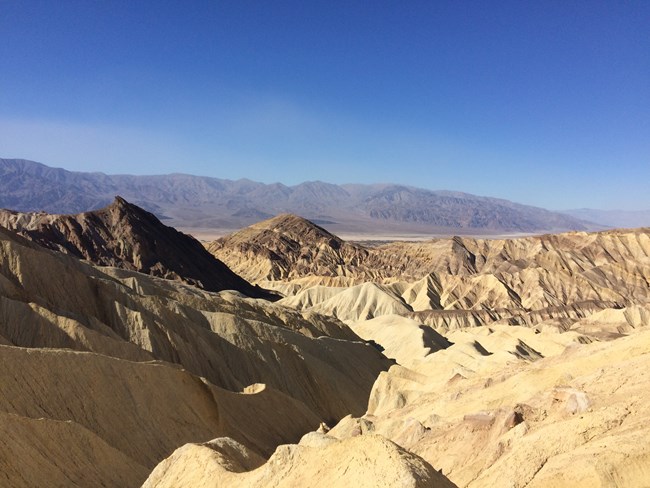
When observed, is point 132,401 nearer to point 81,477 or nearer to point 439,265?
point 81,477

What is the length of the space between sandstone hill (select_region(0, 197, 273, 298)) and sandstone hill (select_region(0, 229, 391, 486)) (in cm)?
4059

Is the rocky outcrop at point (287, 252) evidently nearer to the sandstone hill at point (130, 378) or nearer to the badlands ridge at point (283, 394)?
the badlands ridge at point (283, 394)

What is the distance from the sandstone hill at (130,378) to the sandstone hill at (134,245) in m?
40.6

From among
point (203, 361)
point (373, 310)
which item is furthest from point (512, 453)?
point (373, 310)

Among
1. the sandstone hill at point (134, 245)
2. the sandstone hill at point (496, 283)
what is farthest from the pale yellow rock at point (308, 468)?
the sandstone hill at point (496, 283)

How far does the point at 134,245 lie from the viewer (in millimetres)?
93688

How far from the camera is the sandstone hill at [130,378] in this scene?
767 inches

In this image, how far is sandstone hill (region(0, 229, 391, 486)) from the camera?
63.9 feet

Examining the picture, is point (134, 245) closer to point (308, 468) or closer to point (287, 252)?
point (287, 252)

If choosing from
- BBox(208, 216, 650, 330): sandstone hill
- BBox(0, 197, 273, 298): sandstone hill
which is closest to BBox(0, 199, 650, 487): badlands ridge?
BBox(208, 216, 650, 330): sandstone hill

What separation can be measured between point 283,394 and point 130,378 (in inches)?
468

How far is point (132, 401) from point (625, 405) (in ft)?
64.3

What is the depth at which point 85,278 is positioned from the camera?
38.2 m

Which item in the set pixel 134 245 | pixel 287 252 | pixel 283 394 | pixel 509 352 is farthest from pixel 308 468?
pixel 287 252
